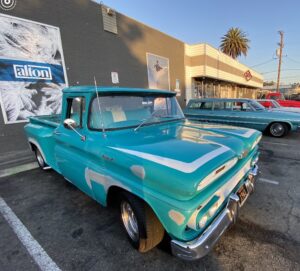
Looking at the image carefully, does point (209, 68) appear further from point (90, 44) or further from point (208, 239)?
point (208, 239)

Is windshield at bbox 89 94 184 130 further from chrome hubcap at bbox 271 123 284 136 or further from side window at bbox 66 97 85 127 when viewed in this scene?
chrome hubcap at bbox 271 123 284 136

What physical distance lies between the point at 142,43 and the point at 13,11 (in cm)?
676

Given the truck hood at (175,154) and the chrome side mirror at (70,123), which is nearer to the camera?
the truck hood at (175,154)

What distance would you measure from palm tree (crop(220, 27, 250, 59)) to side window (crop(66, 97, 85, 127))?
38.4m

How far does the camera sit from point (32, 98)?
7203 millimetres

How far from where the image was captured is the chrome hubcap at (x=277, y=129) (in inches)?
303

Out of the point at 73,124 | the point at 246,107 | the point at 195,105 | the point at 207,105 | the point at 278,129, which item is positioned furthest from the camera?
the point at 195,105

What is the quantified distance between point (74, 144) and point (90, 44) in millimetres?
7741

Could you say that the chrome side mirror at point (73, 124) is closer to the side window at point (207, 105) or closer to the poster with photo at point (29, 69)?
the poster with photo at point (29, 69)

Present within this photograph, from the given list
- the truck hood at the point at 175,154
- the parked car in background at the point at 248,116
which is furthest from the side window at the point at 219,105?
the truck hood at the point at 175,154

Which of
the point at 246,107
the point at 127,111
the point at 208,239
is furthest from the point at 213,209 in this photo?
the point at 246,107

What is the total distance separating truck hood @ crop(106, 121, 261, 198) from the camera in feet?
5.27

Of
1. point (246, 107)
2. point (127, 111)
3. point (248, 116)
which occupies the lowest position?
point (248, 116)

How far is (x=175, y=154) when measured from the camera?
1.88 meters
